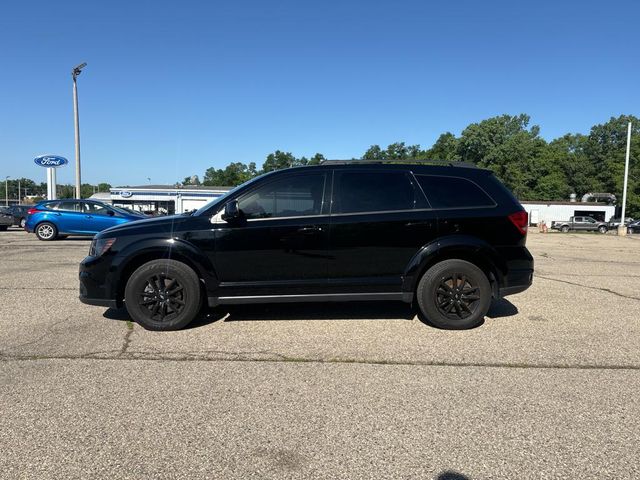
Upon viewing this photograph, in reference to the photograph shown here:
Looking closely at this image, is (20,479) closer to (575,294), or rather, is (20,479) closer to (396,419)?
(396,419)

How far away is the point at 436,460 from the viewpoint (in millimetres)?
2596

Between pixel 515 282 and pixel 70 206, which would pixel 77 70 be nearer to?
pixel 70 206

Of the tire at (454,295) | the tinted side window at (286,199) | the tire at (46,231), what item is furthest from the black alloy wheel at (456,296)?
the tire at (46,231)

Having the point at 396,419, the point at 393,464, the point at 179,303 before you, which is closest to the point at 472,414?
the point at 396,419

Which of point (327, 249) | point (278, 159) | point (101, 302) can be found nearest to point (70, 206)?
point (101, 302)

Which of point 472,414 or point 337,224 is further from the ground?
point 337,224

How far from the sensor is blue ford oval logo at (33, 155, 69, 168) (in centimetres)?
3481

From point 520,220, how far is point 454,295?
118 centimetres

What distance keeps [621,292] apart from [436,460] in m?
6.42

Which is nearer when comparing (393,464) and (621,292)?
(393,464)

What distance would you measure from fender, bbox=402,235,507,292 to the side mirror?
1.97 meters

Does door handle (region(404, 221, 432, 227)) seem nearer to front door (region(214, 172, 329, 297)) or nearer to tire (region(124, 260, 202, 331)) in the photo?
front door (region(214, 172, 329, 297))

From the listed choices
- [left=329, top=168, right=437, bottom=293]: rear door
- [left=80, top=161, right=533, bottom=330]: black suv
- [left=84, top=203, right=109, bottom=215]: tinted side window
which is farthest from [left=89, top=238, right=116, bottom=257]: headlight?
[left=84, top=203, right=109, bottom=215]: tinted side window

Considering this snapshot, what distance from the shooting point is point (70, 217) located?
15641 millimetres
